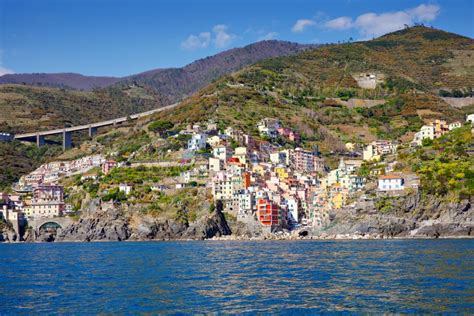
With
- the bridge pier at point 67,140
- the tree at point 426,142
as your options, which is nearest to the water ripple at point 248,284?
the tree at point 426,142

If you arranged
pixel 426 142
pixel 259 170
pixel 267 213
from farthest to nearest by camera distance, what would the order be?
pixel 259 170
pixel 426 142
pixel 267 213

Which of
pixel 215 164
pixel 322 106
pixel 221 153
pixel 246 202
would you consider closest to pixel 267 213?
pixel 246 202

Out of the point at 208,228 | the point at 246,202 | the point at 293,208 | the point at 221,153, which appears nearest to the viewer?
the point at 208,228

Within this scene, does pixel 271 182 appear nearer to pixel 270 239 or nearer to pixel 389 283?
pixel 270 239

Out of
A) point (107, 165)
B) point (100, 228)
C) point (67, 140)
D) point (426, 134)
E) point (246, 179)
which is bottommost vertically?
point (100, 228)

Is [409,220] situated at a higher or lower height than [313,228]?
higher

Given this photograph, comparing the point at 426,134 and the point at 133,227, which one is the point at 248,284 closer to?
the point at 133,227
